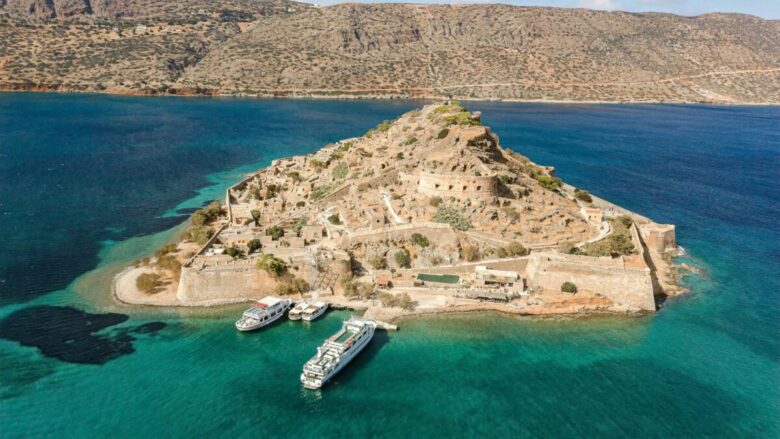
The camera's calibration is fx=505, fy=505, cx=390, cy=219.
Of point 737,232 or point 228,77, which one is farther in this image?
point 228,77

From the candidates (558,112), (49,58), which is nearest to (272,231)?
(558,112)

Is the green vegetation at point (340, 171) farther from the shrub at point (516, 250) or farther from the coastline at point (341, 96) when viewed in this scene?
the coastline at point (341, 96)

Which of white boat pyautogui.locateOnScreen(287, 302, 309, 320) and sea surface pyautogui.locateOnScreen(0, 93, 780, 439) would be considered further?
white boat pyautogui.locateOnScreen(287, 302, 309, 320)

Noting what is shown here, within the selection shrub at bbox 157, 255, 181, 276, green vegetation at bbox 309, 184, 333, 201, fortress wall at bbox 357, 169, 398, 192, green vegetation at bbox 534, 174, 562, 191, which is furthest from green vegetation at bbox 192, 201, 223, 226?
green vegetation at bbox 534, 174, 562, 191

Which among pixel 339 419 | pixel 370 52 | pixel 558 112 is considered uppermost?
pixel 370 52

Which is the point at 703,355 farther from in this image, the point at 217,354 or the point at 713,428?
the point at 217,354

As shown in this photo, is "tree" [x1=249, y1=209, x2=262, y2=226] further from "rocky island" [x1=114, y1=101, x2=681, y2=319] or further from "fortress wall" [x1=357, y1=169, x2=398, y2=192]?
"fortress wall" [x1=357, y1=169, x2=398, y2=192]

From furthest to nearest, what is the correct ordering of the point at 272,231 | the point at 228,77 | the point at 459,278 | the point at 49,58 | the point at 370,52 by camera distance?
1. the point at 370,52
2. the point at 228,77
3. the point at 49,58
4. the point at 272,231
5. the point at 459,278
